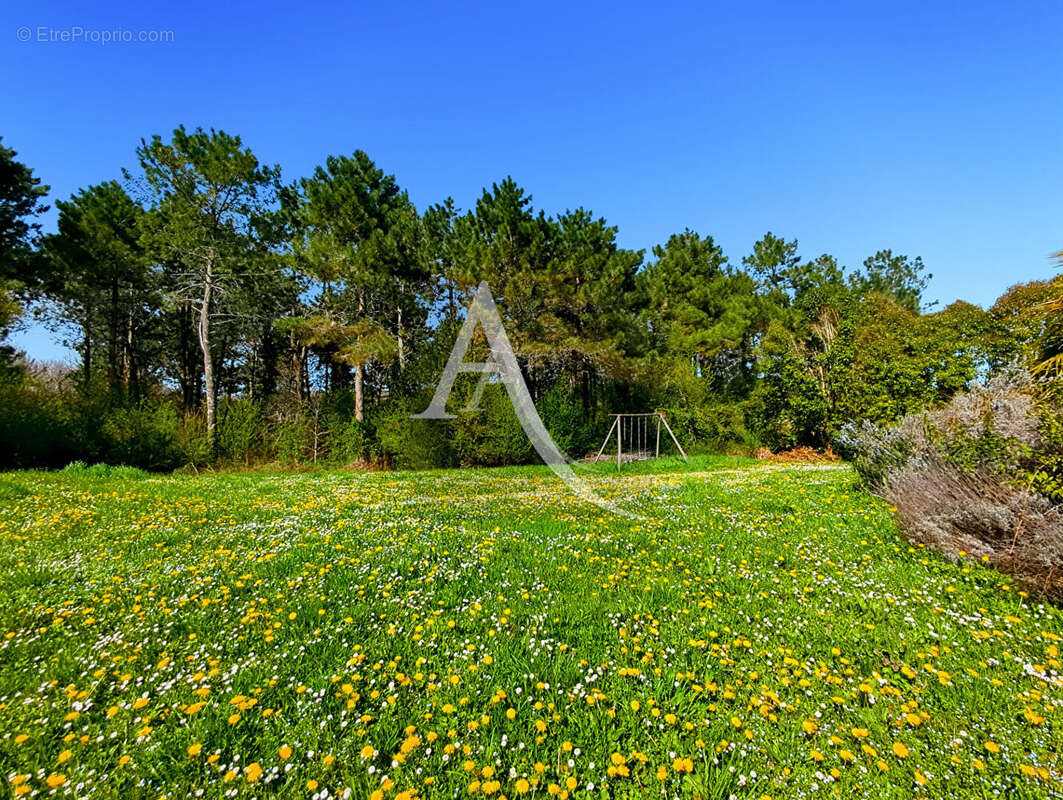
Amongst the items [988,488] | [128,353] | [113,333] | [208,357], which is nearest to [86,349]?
[128,353]

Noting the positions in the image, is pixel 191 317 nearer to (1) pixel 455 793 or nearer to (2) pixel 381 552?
(2) pixel 381 552

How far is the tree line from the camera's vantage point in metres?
17.9

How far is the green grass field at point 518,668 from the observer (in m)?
2.28

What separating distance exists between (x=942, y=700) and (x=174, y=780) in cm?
459

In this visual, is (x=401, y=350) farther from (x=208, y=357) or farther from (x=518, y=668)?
(x=518, y=668)

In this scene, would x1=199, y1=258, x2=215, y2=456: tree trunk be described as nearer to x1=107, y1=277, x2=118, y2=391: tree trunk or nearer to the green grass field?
x1=107, y1=277, x2=118, y2=391: tree trunk

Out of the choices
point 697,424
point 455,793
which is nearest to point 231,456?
point 455,793

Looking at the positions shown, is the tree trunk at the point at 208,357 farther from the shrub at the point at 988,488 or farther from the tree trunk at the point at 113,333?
the shrub at the point at 988,488

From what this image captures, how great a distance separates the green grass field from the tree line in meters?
13.3

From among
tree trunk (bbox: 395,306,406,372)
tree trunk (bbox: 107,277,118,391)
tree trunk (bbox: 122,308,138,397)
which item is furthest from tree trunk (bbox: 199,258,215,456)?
tree trunk (bbox: 122,308,138,397)

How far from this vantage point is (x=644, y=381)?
23.4 m

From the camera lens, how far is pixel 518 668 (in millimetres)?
3145

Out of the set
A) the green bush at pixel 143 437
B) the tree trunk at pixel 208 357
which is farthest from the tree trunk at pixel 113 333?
the green bush at pixel 143 437

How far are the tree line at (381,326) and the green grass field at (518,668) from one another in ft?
43.5
